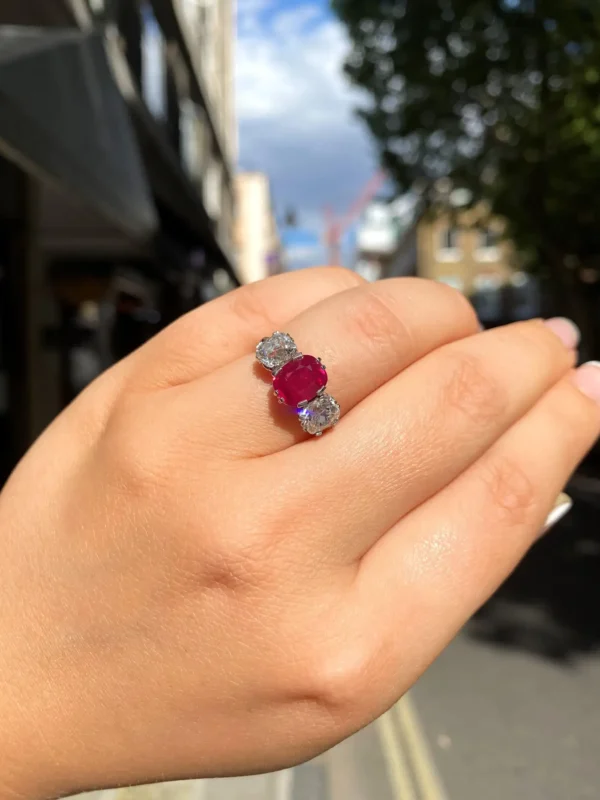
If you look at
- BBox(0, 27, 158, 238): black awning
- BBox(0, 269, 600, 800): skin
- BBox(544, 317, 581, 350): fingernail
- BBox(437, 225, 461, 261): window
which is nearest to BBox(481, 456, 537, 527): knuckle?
BBox(0, 269, 600, 800): skin

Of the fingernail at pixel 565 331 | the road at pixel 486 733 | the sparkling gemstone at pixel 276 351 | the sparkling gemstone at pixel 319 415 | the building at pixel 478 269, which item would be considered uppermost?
the sparkling gemstone at pixel 276 351

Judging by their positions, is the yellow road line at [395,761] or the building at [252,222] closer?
the yellow road line at [395,761]

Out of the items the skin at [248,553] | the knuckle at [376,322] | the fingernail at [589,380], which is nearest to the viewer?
the skin at [248,553]

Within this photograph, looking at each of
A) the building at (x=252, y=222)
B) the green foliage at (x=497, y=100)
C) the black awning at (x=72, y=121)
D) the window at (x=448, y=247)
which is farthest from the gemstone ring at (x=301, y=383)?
the building at (x=252, y=222)

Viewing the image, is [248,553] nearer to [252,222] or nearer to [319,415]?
[319,415]

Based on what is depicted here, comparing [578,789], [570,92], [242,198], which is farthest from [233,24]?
[578,789]

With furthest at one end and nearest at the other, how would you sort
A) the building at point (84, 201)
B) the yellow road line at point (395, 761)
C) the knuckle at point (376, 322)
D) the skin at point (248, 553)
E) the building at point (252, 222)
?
the building at point (252, 222) < the yellow road line at point (395, 761) < the building at point (84, 201) < the knuckle at point (376, 322) < the skin at point (248, 553)

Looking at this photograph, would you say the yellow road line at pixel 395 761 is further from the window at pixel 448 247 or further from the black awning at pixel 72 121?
the window at pixel 448 247
